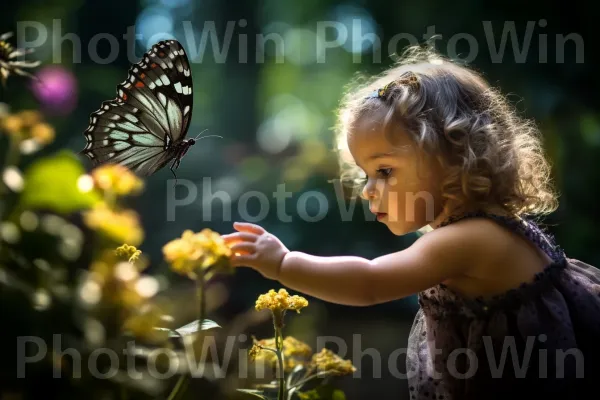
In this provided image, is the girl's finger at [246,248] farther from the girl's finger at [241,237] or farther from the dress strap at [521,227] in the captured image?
the dress strap at [521,227]

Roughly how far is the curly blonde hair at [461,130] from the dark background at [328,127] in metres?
0.98

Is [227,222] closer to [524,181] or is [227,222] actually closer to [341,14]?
[341,14]

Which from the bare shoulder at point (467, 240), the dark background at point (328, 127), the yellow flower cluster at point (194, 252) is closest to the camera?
the yellow flower cluster at point (194, 252)

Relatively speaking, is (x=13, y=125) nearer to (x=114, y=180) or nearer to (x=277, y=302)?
(x=114, y=180)

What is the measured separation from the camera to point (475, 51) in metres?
2.48

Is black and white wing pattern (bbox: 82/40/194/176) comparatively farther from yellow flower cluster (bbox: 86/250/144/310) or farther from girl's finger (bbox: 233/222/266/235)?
yellow flower cluster (bbox: 86/250/144/310)

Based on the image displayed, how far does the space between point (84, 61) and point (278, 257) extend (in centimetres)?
184

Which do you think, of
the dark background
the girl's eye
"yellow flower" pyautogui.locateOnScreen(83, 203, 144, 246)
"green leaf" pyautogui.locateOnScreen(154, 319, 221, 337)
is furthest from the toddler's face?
the dark background

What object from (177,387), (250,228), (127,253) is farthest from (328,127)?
(177,387)

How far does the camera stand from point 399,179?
3.39ft

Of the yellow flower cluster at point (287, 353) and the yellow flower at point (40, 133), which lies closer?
the yellow flower at point (40, 133)

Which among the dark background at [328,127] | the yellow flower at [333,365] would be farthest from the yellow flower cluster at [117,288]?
the dark background at [328,127]

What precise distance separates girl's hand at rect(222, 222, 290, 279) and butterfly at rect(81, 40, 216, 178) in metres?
0.19

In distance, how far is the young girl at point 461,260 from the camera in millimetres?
909
